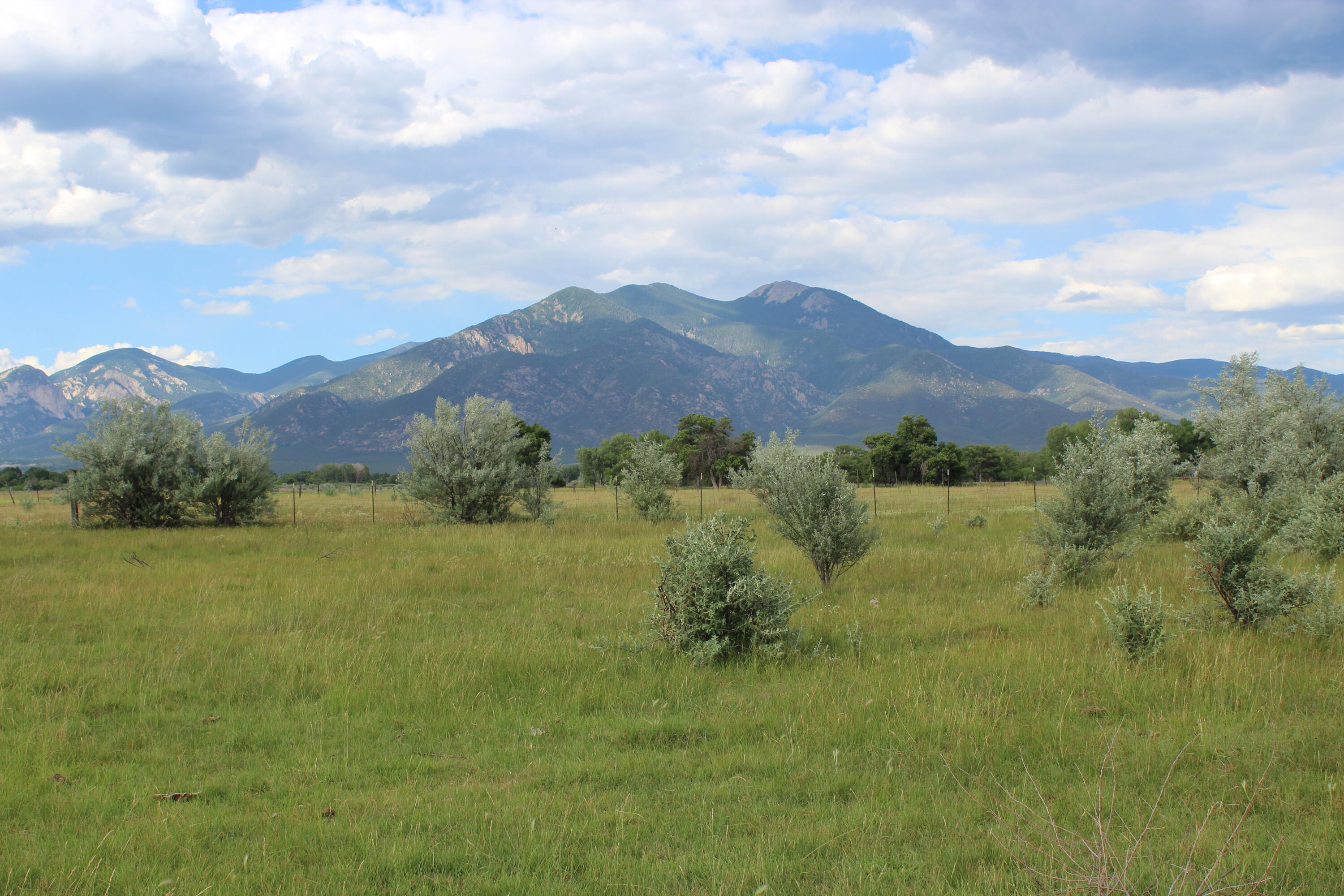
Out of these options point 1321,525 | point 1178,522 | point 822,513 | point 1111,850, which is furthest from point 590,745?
point 1178,522

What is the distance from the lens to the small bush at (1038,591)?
10.1m

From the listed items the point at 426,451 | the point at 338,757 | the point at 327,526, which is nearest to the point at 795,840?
the point at 338,757

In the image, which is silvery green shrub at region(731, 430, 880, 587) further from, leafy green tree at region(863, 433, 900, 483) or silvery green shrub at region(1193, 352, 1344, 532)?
leafy green tree at region(863, 433, 900, 483)

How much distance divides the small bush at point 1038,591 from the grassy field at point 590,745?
0.63ft

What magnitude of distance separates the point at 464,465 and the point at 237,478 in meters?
6.58

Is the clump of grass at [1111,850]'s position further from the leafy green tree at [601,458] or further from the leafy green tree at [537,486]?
the leafy green tree at [601,458]

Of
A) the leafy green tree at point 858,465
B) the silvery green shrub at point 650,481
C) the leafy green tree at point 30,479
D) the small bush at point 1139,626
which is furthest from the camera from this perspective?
the leafy green tree at point 858,465

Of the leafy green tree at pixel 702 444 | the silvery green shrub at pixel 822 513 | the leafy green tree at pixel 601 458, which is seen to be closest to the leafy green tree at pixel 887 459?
the leafy green tree at pixel 702 444

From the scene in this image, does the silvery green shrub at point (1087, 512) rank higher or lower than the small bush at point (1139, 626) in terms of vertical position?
higher

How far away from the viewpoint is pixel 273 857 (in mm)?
3773

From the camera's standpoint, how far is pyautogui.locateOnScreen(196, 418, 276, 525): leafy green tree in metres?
21.0

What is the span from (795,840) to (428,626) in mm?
6377

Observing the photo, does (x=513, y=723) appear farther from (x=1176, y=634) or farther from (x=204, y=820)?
(x=1176, y=634)

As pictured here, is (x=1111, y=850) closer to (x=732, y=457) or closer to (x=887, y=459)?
(x=732, y=457)
